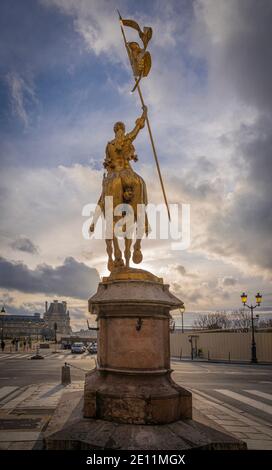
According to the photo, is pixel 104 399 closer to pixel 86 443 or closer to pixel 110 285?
pixel 86 443

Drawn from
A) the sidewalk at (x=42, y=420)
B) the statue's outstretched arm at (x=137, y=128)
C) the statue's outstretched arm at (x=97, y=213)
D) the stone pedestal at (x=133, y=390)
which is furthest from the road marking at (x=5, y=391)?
the statue's outstretched arm at (x=137, y=128)

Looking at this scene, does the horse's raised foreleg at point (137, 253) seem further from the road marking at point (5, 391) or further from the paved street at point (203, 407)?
the road marking at point (5, 391)

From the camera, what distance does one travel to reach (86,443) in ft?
12.7

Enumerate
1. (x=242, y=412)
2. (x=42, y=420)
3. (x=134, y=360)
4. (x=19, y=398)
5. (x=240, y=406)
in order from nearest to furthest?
(x=134, y=360) → (x=42, y=420) → (x=242, y=412) → (x=240, y=406) → (x=19, y=398)

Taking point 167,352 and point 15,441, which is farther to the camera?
point 15,441

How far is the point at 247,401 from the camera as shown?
11.0m

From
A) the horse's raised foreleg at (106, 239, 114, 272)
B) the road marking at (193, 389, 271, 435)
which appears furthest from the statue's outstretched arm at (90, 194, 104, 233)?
the road marking at (193, 389, 271, 435)

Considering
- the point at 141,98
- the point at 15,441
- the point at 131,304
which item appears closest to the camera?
the point at 131,304

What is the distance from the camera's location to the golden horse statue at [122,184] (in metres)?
5.80

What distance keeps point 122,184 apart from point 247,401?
884 centimetres

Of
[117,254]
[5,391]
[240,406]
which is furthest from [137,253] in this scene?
[5,391]

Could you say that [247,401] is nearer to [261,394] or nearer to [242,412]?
[261,394]

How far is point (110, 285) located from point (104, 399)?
4.94 ft
